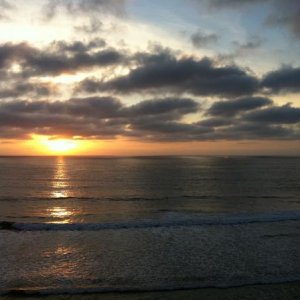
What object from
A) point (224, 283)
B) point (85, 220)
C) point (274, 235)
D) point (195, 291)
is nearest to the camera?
point (195, 291)

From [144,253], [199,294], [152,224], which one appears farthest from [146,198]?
[199,294]

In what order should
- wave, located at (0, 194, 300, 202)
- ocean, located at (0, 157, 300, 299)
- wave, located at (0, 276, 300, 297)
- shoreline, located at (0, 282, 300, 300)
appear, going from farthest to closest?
1. wave, located at (0, 194, 300, 202)
2. ocean, located at (0, 157, 300, 299)
3. wave, located at (0, 276, 300, 297)
4. shoreline, located at (0, 282, 300, 300)

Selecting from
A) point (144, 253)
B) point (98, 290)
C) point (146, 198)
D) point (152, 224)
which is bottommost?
point (146, 198)

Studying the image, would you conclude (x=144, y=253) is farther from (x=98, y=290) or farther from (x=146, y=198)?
(x=146, y=198)

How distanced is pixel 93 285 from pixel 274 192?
1667 inches

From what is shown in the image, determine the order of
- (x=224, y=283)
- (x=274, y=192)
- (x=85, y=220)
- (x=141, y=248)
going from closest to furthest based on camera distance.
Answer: (x=224, y=283) < (x=141, y=248) < (x=85, y=220) < (x=274, y=192)

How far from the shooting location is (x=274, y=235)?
69.4ft

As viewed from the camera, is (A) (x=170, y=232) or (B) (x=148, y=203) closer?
(A) (x=170, y=232)

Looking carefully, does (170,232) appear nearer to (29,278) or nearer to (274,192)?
(29,278)

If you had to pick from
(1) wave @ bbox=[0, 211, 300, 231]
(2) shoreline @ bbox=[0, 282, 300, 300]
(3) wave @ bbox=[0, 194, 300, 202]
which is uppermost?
(2) shoreline @ bbox=[0, 282, 300, 300]

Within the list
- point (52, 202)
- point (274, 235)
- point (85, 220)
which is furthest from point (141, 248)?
point (52, 202)

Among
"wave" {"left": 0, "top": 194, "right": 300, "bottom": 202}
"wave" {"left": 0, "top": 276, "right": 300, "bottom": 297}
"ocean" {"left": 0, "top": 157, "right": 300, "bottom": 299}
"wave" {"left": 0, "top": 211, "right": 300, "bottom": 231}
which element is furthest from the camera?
"wave" {"left": 0, "top": 194, "right": 300, "bottom": 202}

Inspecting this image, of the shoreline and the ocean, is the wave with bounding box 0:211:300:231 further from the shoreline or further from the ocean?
the shoreline


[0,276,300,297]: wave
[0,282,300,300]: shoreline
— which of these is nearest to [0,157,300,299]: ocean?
[0,276,300,297]: wave
